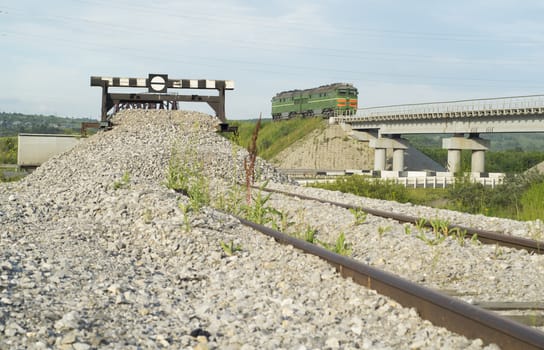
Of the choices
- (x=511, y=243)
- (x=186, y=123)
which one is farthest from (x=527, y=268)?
(x=186, y=123)

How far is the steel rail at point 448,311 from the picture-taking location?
12.8 feet

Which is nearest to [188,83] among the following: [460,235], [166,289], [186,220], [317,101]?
[186,220]

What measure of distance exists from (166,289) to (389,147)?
185 feet

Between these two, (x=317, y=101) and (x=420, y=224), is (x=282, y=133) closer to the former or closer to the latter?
(x=317, y=101)

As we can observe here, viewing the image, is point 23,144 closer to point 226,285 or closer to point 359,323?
point 226,285

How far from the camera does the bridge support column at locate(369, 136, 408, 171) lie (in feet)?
200

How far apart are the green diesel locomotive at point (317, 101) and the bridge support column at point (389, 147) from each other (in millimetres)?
6385

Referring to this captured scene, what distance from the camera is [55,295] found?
5.43 meters

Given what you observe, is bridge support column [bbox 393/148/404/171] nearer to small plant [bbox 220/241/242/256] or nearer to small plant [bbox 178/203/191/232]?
small plant [bbox 178/203/191/232]

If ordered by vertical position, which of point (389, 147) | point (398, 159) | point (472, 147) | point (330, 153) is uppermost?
point (389, 147)

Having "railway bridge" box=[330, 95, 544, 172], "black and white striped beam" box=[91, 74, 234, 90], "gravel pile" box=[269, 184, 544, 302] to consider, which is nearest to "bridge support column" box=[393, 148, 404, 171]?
"railway bridge" box=[330, 95, 544, 172]

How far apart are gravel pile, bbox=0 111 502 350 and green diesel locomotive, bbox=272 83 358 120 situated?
55776 mm

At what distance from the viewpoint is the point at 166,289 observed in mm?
5973

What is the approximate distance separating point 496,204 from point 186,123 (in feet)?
43.0
